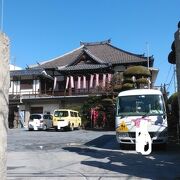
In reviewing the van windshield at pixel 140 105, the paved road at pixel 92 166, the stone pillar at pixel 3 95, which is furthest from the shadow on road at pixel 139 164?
the stone pillar at pixel 3 95

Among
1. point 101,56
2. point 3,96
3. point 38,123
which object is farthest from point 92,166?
point 101,56

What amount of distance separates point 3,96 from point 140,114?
10.3m

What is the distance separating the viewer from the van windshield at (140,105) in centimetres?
1462

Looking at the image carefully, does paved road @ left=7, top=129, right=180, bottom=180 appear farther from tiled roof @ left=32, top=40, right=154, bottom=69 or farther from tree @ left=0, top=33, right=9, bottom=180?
tiled roof @ left=32, top=40, right=154, bottom=69

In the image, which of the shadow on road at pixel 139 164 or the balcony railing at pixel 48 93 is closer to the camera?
the shadow on road at pixel 139 164

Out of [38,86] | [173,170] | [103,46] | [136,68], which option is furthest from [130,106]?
[103,46]

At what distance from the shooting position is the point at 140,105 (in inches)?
586

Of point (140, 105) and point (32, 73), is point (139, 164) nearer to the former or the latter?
point (140, 105)

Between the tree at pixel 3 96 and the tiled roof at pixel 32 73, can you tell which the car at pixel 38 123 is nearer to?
the tiled roof at pixel 32 73

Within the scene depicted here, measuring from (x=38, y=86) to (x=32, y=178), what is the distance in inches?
1613

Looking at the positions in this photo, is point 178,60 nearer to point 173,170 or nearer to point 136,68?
point 173,170

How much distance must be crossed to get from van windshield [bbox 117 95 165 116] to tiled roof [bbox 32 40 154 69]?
30101 millimetres

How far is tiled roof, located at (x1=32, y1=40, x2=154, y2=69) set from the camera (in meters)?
45.9

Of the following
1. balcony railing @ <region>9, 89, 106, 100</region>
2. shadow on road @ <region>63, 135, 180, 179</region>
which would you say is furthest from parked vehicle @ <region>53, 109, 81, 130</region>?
shadow on road @ <region>63, 135, 180, 179</region>
